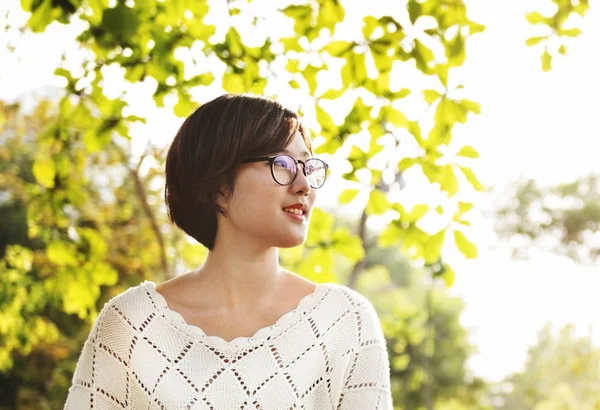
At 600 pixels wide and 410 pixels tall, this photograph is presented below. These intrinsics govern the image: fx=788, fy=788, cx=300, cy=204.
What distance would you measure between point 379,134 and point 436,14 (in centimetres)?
66

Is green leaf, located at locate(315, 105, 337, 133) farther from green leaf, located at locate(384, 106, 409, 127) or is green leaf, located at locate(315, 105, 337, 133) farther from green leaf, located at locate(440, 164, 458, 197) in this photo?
green leaf, located at locate(440, 164, 458, 197)

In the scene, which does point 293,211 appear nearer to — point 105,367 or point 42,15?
point 105,367

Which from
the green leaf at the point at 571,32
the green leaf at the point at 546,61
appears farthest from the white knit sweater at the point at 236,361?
the green leaf at the point at 571,32

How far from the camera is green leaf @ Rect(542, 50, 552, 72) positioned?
114 inches

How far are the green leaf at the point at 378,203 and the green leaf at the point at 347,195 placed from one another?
7 cm

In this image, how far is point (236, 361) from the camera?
2.32m

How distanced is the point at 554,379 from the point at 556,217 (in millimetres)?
5706

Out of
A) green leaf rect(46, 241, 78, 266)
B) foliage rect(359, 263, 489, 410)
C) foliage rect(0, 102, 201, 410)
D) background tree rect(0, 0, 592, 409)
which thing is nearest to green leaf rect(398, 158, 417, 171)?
background tree rect(0, 0, 592, 409)

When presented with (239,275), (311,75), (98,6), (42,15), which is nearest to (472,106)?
(311,75)

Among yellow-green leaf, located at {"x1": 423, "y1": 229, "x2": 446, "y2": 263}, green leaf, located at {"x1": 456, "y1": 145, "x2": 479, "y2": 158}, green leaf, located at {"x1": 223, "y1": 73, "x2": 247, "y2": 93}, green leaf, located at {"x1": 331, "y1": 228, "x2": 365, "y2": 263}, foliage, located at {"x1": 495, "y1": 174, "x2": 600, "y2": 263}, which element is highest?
green leaf, located at {"x1": 223, "y1": 73, "x2": 247, "y2": 93}

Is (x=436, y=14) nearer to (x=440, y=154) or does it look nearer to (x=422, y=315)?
(x=440, y=154)

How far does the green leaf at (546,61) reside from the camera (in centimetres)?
289

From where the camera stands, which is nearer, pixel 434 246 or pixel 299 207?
pixel 299 207

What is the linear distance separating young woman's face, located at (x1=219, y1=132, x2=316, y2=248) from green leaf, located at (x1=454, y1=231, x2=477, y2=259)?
99cm
